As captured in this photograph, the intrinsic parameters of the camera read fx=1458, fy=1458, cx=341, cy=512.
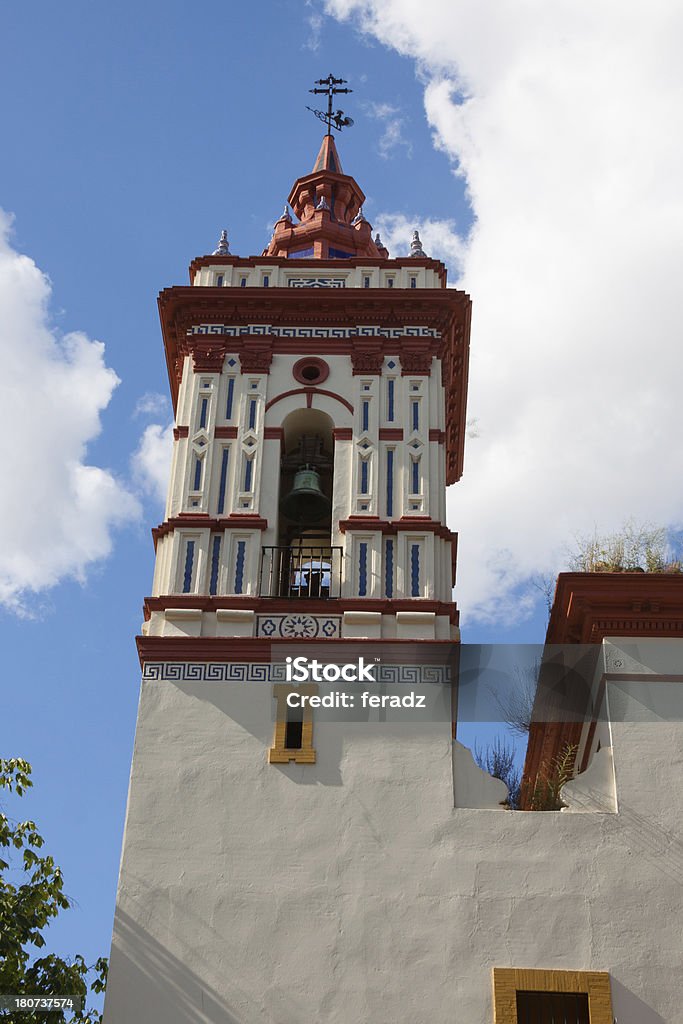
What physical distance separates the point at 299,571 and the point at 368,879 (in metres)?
4.17

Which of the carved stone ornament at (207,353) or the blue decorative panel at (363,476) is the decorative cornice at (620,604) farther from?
the carved stone ornament at (207,353)

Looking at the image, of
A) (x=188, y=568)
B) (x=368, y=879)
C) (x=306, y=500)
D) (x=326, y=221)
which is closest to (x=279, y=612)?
(x=188, y=568)

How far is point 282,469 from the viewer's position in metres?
18.2

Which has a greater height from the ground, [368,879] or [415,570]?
[415,570]

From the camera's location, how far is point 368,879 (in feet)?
46.2

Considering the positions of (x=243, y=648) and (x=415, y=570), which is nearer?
(x=243, y=648)

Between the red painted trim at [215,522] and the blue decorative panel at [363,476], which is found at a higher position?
the blue decorative panel at [363,476]

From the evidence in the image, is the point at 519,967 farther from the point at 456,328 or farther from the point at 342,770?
the point at 456,328

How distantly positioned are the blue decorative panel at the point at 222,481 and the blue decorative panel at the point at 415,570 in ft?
7.57

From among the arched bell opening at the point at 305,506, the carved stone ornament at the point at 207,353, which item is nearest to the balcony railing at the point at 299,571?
the arched bell opening at the point at 305,506

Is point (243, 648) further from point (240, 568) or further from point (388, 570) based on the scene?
point (388, 570)

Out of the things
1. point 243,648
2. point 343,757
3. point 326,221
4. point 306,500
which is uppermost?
point 326,221

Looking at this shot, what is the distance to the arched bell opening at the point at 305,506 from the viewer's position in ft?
55.4

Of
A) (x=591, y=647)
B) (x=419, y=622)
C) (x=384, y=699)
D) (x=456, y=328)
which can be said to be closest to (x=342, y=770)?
(x=384, y=699)
